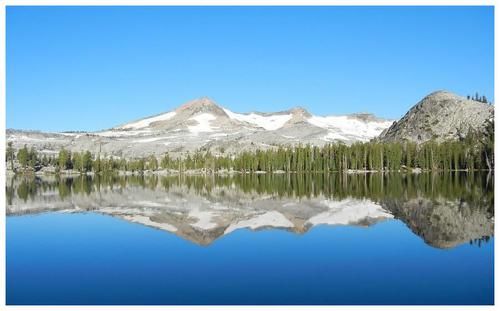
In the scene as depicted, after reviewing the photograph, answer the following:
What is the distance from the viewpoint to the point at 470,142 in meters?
145

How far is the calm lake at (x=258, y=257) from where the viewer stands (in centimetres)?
1465

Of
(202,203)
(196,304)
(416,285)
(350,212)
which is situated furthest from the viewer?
(202,203)

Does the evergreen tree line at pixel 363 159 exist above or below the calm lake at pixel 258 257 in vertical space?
above

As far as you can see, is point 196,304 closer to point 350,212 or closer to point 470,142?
point 350,212

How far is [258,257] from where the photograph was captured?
19.7 m

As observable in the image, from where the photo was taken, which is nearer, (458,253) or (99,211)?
(458,253)

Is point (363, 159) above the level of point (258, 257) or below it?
above

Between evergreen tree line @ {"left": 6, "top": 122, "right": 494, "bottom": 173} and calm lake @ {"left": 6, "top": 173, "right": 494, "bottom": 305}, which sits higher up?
evergreen tree line @ {"left": 6, "top": 122, "right": 494, "bottom": 173}

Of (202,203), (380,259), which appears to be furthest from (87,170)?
(380,259)

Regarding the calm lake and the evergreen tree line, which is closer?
the calm lake

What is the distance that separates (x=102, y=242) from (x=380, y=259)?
12270 mm

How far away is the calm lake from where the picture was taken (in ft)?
48.1

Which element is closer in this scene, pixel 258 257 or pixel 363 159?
pixel 258 257

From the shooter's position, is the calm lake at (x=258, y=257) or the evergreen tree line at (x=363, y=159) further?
the evergreen tree line at (x=363, y=159)
